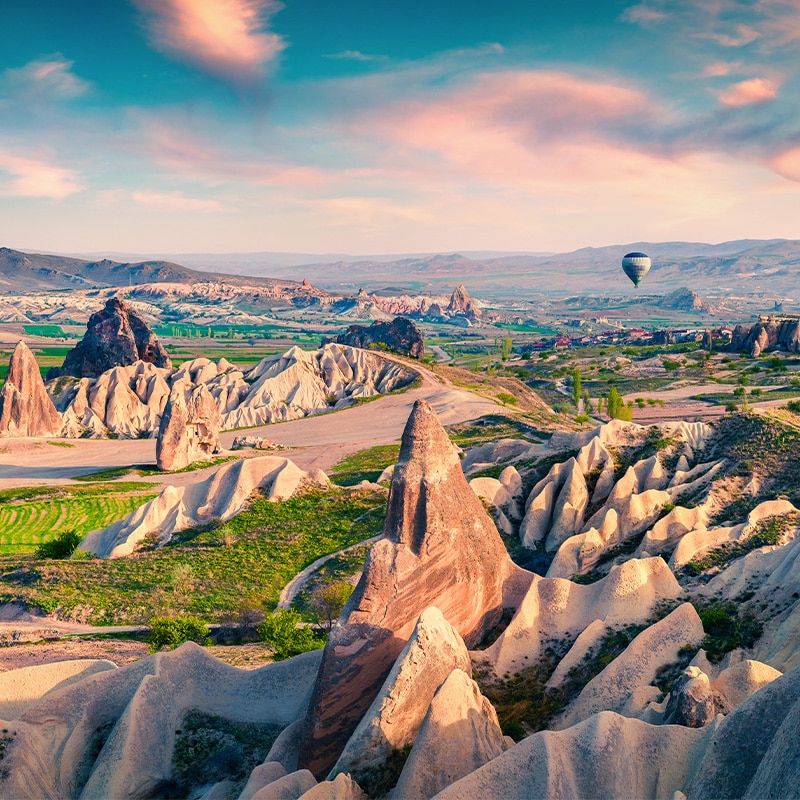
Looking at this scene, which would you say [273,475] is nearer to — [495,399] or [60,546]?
[60,546]

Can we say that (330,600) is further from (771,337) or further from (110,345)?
(771,337)

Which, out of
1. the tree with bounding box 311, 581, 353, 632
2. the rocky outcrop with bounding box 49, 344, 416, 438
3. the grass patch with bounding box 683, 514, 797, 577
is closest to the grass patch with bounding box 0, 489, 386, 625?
the tree with bounding box 311, 581, 353, 632

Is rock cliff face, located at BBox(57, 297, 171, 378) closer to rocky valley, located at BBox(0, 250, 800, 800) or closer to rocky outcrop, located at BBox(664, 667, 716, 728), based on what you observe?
rocky valley, located at BBox(0, 250, 800, 800)

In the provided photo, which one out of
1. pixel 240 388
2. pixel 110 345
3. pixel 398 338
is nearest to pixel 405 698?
pixel 240 388

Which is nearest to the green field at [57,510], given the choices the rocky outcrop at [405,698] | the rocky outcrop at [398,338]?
the rocky outcrop at [405,698]

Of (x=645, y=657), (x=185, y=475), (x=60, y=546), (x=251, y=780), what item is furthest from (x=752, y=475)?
(x=185, y=475)

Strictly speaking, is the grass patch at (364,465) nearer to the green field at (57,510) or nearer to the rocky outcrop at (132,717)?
the green field at (57,510)
